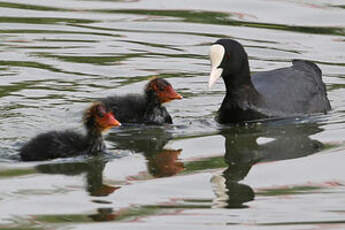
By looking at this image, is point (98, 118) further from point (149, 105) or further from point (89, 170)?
point (149, 105)

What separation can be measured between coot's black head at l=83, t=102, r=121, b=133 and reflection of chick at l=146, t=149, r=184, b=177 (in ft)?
1.29

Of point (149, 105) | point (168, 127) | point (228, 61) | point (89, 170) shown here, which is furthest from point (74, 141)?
point (228, 61)

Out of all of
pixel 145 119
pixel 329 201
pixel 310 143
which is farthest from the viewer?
pixel 145 119

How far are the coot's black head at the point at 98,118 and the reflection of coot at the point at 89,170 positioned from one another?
1.04 feet

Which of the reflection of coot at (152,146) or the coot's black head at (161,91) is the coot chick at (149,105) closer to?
the coot's black head at (161,91)

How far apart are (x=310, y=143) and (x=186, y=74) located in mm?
2832

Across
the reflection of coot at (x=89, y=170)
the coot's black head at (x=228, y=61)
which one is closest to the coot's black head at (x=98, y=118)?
the reflection of coot at (x=89, y=170)

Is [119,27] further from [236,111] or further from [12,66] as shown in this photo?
[236,111]

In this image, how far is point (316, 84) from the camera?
10.6 metres

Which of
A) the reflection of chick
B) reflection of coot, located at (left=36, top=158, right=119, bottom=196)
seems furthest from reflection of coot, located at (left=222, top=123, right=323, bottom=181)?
reflection of coot, located at (left=36, top=158, right=119, bottom=196)

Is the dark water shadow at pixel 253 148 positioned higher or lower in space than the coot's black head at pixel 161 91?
lower

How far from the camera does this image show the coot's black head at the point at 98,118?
8.60 m

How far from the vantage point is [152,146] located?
9.03 m

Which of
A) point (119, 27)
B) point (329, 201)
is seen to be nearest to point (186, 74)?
point (119, 27)
